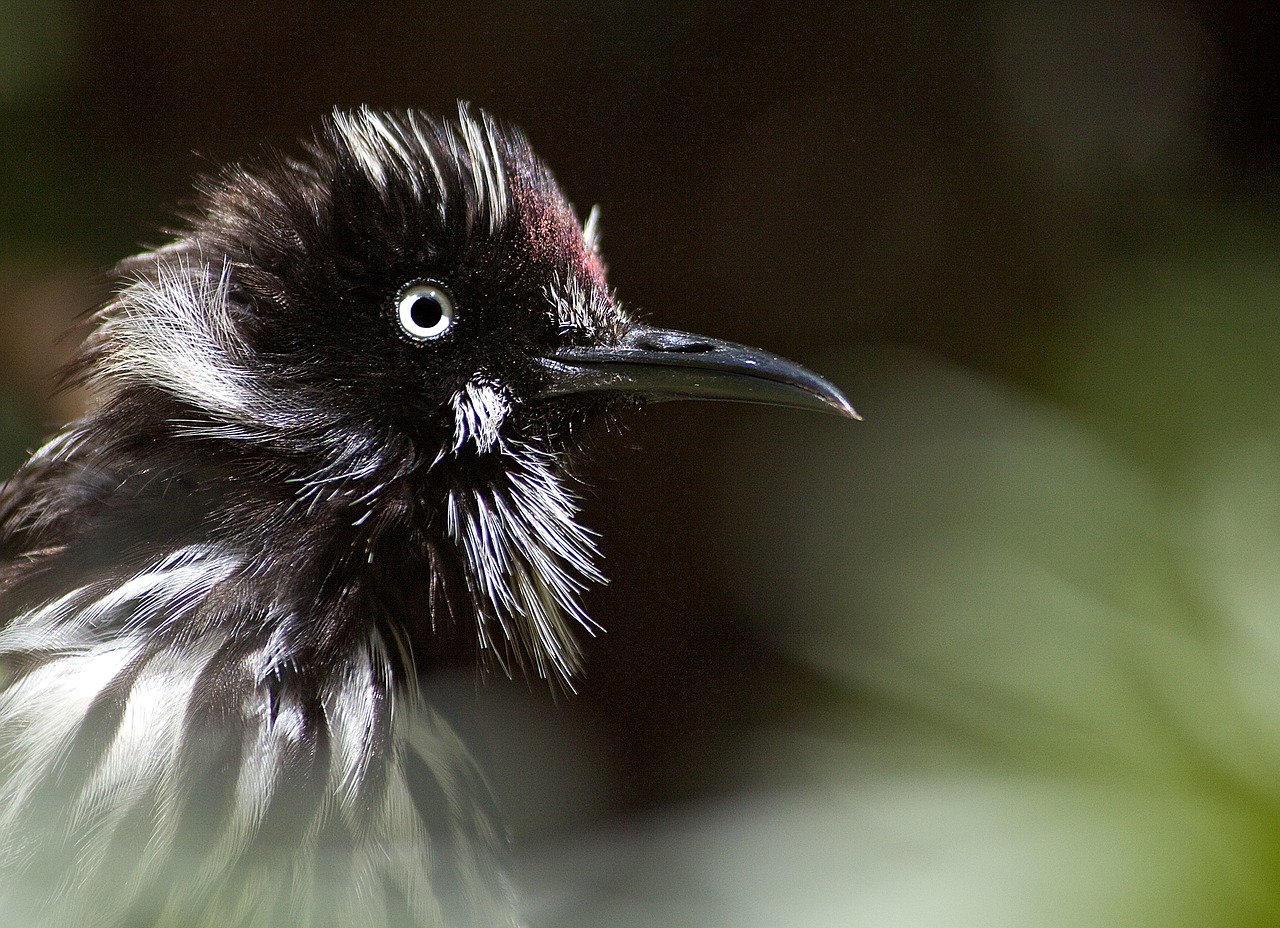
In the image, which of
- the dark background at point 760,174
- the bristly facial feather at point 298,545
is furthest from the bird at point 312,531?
the dark background at point 760,174

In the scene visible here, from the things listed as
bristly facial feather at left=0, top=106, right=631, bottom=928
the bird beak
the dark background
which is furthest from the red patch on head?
the dark background

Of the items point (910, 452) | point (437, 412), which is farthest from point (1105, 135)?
point (437, 412)

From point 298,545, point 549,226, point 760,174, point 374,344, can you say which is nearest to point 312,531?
point 298,545

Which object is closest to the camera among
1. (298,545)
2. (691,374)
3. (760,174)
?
(298,545)

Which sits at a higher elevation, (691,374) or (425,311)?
(425,311)

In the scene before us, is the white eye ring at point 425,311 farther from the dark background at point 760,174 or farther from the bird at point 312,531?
the dark background at point 760,174

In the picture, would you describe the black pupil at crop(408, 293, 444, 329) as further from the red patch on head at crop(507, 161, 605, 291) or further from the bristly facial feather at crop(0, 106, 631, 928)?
the red patch on head at crop(507, 161, 605, 291)

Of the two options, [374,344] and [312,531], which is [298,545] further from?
[374,344]

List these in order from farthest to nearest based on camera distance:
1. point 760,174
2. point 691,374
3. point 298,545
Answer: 1. point 760,174
2. point 691,374
3. point 298,545
